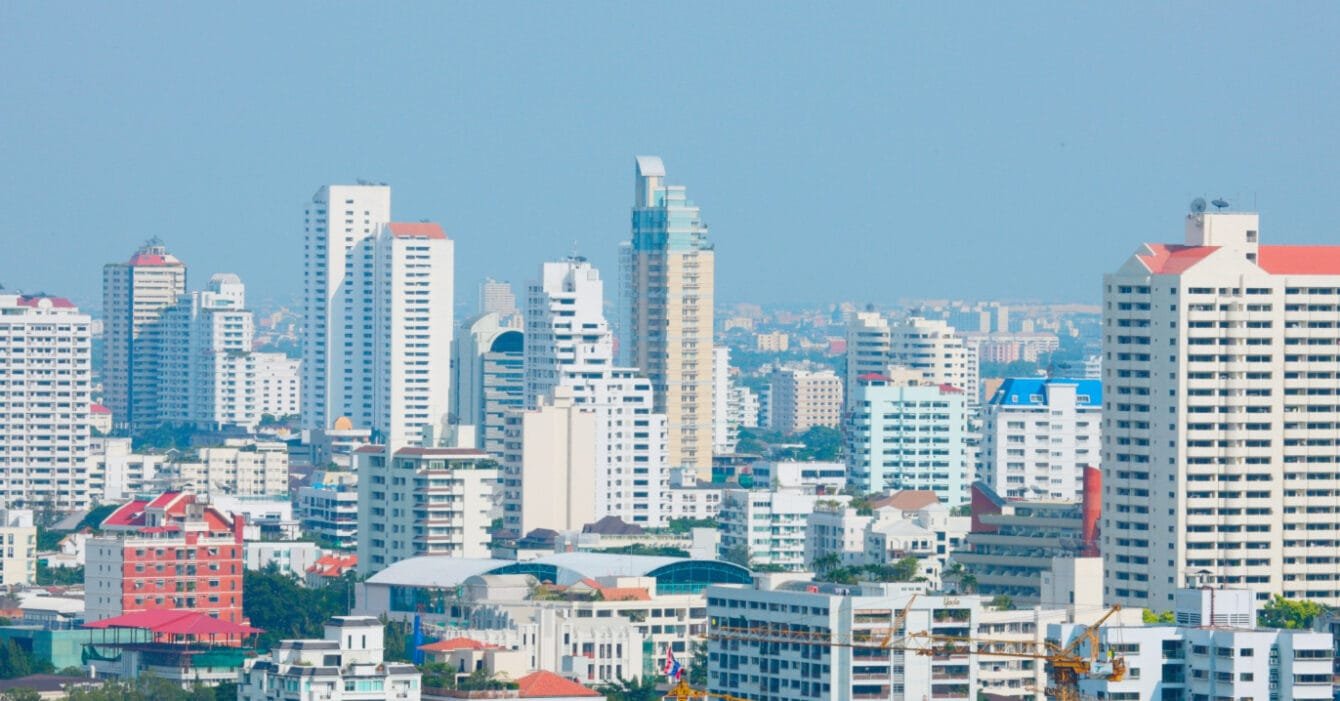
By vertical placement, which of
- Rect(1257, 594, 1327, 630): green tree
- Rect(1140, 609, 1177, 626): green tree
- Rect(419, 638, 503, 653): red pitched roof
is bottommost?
Rect(419, 638, 503, 653): red pitched roof

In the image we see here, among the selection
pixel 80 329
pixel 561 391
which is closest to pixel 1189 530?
pixel 561 391

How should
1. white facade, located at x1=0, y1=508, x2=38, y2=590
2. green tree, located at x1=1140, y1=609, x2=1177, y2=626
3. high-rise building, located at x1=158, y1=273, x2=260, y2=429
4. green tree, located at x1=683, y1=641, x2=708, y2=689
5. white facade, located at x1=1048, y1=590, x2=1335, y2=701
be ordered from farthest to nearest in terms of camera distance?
high-rise building, located at x1=158, y1=273, x2=260, y2=429, white facade, located at x1=0, y1=508, x2=38, y2=590, green tree, located at x1=683, y1=641, x2=708, y2=689, green tree, located at x1=1140, y1=609, x2=1177, y2=626, white facade, located at x1=1048, y1=590, x2=1335, y2=701

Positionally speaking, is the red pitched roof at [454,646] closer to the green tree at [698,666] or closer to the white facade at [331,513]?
the green tree at [698,666]

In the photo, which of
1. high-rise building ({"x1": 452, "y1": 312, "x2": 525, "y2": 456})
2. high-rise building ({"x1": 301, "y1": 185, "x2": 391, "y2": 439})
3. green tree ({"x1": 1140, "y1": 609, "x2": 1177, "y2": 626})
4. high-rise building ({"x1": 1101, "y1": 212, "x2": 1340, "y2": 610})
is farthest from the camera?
high-rise building ({"x1": 301, "y1": 185, "x2": 391, "y2": 439})

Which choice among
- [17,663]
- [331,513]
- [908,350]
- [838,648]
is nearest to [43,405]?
[331,513]

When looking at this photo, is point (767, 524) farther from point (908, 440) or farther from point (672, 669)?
point (672, 669)

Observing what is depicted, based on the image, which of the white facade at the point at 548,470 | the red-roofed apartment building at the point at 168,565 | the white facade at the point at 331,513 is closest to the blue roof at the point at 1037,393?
the white facade at the point at 548,470

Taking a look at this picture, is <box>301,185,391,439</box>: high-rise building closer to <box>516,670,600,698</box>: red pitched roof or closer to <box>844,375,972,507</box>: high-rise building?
<box>844,375,972,507</box>: high-rise building

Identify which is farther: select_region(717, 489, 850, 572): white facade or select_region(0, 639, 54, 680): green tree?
select_region(717, 489, 850, 572): white facade

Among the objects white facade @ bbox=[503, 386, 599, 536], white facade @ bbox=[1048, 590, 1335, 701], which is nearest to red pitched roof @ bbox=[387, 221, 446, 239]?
white facade @ bbox=[503, 386, 599, 536]
